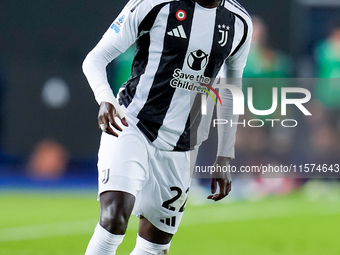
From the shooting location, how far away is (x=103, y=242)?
11.4 feet

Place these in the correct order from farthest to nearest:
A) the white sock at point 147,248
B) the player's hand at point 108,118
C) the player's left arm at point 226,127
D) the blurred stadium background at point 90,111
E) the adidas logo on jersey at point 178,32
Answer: the blurred stadium background at point 90,111
the player's left arm at point 226,127
the white sock at point 147,248
the adidas logo on jersey at point 178,32
the player's hand at point 108,118

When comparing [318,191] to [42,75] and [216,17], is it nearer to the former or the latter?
[42,75]

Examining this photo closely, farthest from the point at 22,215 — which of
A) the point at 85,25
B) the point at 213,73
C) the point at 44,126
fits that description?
the point at 213,73

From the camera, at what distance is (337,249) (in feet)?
20.9

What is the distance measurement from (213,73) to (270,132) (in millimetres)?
6092

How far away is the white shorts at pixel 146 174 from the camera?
357 cm

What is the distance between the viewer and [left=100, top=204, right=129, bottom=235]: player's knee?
135 inches

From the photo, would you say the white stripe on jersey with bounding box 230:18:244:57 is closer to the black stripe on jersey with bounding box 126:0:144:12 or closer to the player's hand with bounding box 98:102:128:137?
the black stripe on jersey with bounding box 126:0:144:12

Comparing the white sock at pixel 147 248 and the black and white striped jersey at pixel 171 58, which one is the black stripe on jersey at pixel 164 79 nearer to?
the black and white striped jersey at pixel 171 58

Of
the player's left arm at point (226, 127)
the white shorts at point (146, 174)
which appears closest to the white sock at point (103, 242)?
the white shorts at point (146, 174)

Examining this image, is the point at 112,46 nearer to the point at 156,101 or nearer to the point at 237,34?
the point at 156,101

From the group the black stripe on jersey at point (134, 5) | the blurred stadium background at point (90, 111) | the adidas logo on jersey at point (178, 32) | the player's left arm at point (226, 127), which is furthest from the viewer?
the blurred stadium background at point (90, 111)

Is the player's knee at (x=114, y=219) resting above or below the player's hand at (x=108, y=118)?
below

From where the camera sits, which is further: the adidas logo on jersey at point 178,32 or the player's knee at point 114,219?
the adidas logo on jersey at point 178,32
